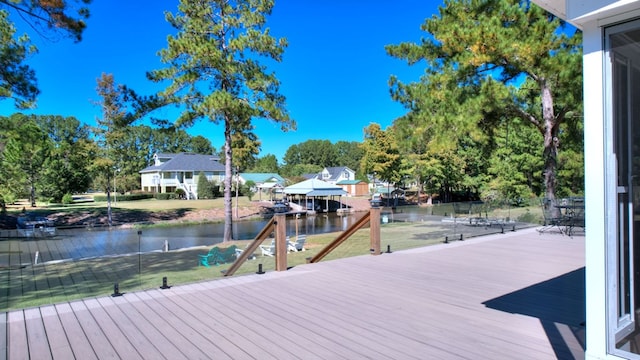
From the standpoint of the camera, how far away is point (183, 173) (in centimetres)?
4512

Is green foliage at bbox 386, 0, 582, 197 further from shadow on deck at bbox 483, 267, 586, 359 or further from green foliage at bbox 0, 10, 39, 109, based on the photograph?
green foliage at bbox 0, 10, 39, 109

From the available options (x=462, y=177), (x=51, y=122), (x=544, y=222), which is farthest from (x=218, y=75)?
(x=51, y=122)

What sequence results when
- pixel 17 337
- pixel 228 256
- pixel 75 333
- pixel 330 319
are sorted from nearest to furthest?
pixel 17 337
pixel 75 333
pixel 330 319
pixel 228 256

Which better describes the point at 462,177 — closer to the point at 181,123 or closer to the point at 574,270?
the point at 181,123

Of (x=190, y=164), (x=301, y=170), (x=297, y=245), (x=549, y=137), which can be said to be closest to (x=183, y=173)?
(x=190, y=164)

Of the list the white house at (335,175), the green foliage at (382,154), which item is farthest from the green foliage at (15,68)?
the white house at (335,175)

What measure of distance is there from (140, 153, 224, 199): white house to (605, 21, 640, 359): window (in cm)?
4242

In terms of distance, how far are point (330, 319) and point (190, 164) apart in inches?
1772

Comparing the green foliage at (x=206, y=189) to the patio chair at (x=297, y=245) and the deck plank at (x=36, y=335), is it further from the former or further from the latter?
the deck plank at (x=36, y=335)

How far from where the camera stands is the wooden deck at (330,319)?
3.10 meters

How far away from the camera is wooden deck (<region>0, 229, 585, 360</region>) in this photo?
3.10m

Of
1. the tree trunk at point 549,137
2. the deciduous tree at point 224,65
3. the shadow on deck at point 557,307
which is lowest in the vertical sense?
the shadow on deck at point 557,307

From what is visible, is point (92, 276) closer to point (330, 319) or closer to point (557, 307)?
point (330, 319)

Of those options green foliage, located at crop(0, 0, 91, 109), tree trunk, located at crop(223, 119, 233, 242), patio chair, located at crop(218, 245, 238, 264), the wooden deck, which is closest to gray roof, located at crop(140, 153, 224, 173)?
tree trunk, located at crop(223, 119, 233, 242)
